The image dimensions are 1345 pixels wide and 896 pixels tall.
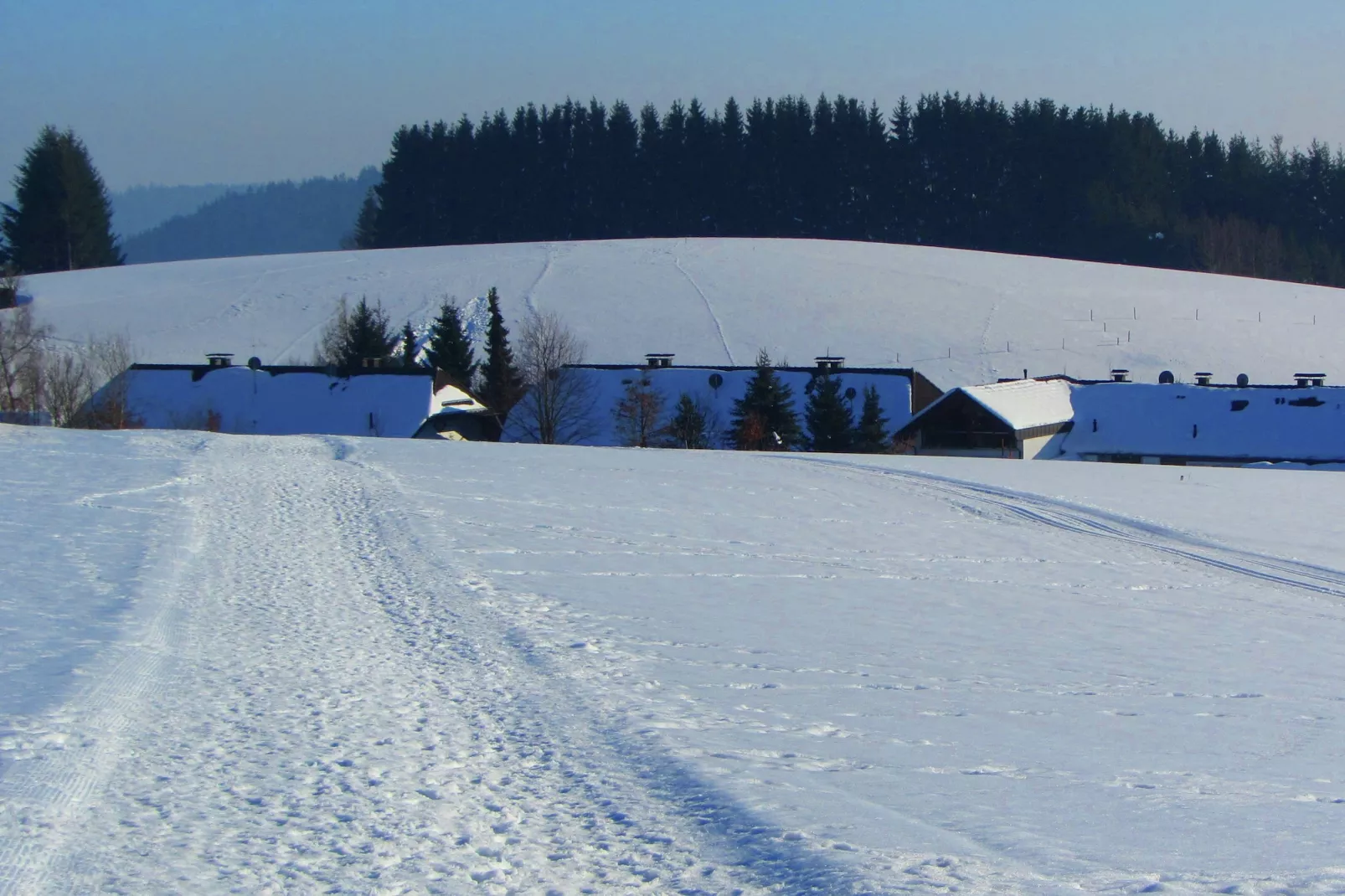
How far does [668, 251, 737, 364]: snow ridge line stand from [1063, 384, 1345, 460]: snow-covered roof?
15781 millimetres

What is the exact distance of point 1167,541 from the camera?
53.4 ft

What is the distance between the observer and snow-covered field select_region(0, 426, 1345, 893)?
202 inches

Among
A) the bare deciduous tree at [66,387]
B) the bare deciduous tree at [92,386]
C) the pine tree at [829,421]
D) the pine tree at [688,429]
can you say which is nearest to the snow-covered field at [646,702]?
the pine tree at [829,421]

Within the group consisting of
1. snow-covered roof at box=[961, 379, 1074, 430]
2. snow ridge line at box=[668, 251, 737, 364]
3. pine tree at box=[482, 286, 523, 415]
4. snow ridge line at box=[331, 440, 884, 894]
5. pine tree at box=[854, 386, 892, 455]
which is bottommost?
snow ridge line at box=[331, 440, 884, 894]

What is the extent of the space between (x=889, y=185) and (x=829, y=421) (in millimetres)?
56415

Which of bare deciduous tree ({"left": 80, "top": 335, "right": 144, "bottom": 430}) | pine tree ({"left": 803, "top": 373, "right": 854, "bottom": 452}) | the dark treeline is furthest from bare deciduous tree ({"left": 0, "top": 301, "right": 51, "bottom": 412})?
the dark treeline

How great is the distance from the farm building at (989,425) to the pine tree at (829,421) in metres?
2.03

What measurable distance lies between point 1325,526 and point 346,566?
44.7 ft

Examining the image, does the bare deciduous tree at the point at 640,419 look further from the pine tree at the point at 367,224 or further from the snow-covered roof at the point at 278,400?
the pine tree at the point at 367,224

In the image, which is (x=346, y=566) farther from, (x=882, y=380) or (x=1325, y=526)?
(x=882, y=380)

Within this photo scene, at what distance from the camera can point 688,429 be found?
43.7 m

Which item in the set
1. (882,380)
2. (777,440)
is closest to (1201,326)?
(882,380)

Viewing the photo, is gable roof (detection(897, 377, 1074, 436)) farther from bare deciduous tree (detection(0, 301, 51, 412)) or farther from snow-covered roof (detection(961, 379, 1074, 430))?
bare deciduous tree (detection(0, 301, 51, 412))

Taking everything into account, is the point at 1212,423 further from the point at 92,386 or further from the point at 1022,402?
the point at 92,386
